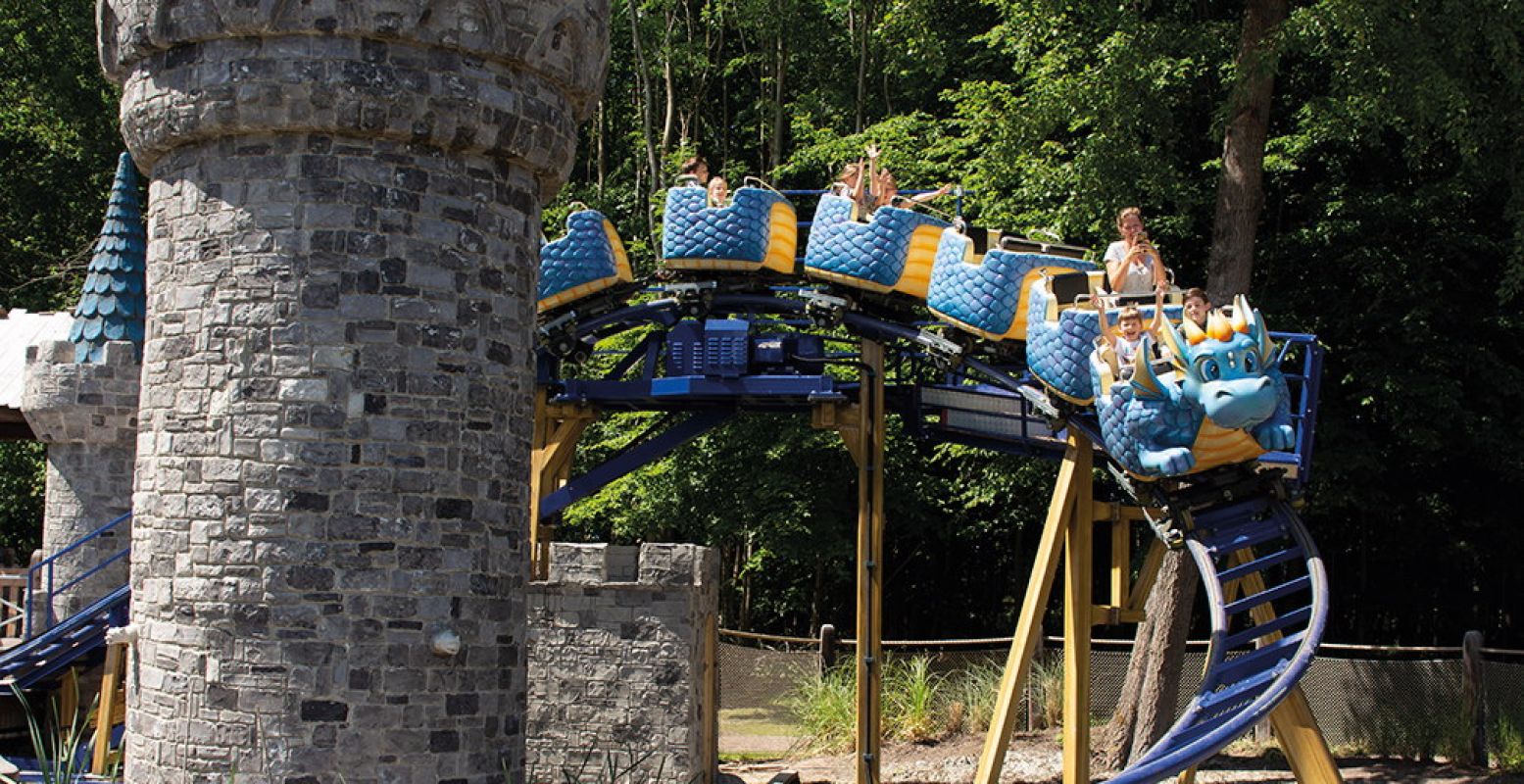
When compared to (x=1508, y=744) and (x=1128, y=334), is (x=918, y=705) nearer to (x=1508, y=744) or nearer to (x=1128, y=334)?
(x=1508, y=744)

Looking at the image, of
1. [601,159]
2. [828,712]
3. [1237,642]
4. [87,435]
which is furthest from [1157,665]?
[601,159]

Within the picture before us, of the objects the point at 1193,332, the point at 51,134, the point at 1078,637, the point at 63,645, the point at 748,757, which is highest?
the point at 51,134

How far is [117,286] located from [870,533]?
835 cm

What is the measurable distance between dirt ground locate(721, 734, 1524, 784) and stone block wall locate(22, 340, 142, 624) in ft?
21.3

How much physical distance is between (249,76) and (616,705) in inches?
272

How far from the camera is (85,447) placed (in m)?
16.4

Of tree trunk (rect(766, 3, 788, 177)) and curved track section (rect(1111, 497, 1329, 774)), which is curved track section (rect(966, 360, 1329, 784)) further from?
tree trunk (rect(766, 3, 788, 177))

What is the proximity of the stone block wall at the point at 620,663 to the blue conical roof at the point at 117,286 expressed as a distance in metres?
5.47

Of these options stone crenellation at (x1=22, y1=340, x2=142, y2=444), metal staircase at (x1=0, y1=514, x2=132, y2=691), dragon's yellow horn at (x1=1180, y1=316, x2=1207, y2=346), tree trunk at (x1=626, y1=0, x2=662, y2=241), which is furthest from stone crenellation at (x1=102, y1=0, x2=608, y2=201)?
tree trunk at (x1=626, y1=0, x2=662, y2=241)

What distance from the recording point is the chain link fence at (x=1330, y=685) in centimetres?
1633

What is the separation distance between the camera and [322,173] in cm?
941

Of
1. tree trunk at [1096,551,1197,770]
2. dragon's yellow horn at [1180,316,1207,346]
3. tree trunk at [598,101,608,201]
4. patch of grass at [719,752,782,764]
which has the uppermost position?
tree trunk at [598,101,608,201]

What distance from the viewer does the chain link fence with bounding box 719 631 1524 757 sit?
16328 millimetres

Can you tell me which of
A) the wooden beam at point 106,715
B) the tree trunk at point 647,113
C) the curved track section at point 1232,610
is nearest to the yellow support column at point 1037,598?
the curved track section at point 1232,610
